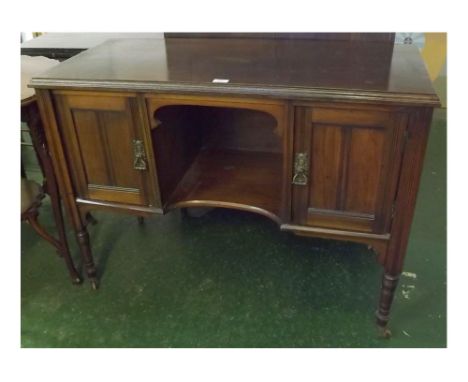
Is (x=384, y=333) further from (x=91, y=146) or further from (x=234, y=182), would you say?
(x=91, y=146)

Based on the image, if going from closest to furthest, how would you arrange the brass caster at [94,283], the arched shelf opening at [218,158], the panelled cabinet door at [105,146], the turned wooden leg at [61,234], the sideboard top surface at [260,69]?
the sideboard top surface at [260,69] < the panelled cabinet door at [105,146] < the arched shelf opening at [218,158] < the turned wooden leg at [61,234] < the brass caster at [94,283]

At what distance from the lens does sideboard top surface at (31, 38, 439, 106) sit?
105 cm

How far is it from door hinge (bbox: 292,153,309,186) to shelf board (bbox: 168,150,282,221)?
18cm

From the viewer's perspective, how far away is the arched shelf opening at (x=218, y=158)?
1.37m

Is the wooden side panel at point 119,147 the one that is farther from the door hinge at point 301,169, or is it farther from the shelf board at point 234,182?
the door hinge at point 301,169

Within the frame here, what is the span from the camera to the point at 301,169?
1162 mm

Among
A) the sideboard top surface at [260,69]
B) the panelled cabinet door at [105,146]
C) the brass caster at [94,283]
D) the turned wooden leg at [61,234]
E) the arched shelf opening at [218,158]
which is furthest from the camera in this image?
the brass caster at [94,283]

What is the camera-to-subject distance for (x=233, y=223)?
6.34 feet

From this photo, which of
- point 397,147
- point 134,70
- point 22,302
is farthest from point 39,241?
point 397,147

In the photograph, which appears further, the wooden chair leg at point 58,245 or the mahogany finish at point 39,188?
the wooden chair leg at point 58,245

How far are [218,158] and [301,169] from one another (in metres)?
0.54

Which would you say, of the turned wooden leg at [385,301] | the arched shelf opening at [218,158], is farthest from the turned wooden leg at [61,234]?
the turned wooden leg at [385,301]

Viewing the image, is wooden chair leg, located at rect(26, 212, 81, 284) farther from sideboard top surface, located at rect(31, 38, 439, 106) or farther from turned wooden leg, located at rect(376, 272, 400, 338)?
turned wooden leg, located at rect(376, 272, 400, 338)

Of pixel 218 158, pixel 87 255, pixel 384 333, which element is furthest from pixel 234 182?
pixel 384 333
